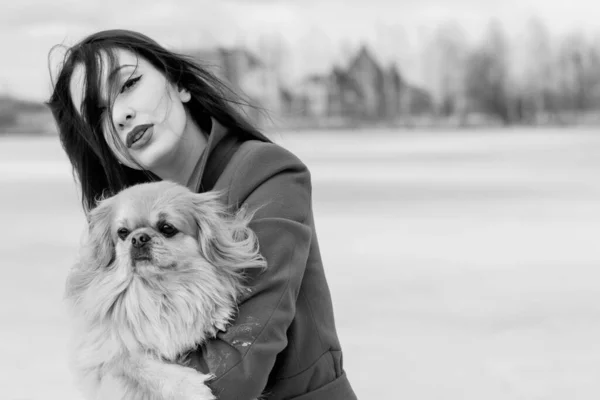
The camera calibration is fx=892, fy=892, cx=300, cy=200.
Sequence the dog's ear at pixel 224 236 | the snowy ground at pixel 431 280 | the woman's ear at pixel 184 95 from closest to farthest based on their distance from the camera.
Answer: the dog's ear at pixel 224 236 < the woman's ear at pixel 184 95 < the snowy ground at pixel 431 280

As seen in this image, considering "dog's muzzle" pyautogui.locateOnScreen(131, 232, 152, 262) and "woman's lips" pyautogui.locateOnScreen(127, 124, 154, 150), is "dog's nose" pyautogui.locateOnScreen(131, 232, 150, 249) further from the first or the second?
"woman's lips" pyautogui.locateOnScreen(127, 124, 154, 150)

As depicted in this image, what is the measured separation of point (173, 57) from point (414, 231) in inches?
328

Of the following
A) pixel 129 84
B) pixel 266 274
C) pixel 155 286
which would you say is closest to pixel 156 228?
pixel 155 286

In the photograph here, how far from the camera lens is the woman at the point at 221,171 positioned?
6.89ft

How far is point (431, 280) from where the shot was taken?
8141 millimetres

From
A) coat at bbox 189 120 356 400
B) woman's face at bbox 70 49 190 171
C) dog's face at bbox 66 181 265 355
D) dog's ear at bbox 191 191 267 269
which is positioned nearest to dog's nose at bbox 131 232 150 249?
dog's face at bbox 66 181 265 355

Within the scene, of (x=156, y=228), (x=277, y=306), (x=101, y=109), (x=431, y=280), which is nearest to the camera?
(x=277, y=306)

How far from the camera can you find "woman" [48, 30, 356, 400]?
2.10 metres

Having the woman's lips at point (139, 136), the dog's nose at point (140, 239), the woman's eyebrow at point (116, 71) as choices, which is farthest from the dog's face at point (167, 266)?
the woman's eyebrow at point (116, 71)

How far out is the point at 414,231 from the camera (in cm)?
1079

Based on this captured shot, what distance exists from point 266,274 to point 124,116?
0.72 meters

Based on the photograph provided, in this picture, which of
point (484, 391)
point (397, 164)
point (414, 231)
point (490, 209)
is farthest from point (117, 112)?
point (397, 164)

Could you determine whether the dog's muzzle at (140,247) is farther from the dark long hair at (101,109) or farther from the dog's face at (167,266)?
the dark long hair at (101,109)

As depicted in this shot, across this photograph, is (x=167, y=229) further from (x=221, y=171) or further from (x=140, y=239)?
(x=221, y=171)
